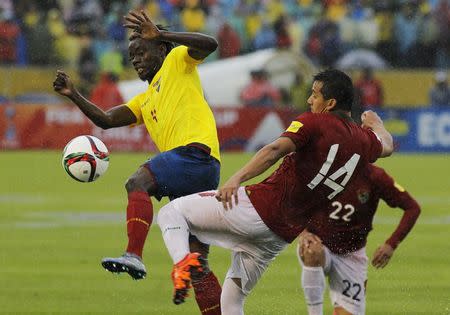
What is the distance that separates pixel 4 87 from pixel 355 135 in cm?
2302

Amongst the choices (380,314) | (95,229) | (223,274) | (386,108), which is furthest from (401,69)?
(380,314)

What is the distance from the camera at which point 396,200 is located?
7.89 metres

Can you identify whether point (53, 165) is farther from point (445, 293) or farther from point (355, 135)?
point (355, 135)

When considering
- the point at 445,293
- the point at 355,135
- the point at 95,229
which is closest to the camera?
the point at 355,135

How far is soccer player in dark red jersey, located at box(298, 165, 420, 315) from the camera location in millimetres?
7766

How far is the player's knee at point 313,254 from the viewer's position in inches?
301

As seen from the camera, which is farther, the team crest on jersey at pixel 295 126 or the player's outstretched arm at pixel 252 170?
the team crest on jersey at pixel 295 126

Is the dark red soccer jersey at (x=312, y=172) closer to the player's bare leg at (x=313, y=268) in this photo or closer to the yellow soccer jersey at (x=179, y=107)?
the player's bare leg at (x=313, y=268)

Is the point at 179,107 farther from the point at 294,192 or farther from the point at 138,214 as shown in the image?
the point at 294,192

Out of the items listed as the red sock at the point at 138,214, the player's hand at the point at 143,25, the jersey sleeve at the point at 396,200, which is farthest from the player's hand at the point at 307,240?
the player's hand at the point at 143,25

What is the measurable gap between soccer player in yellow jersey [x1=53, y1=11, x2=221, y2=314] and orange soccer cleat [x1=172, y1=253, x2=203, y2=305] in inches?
26.3

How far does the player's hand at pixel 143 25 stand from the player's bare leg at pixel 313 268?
170cm

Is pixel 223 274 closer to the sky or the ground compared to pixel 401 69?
closer to the sky

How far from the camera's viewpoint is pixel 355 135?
766 centimetres
